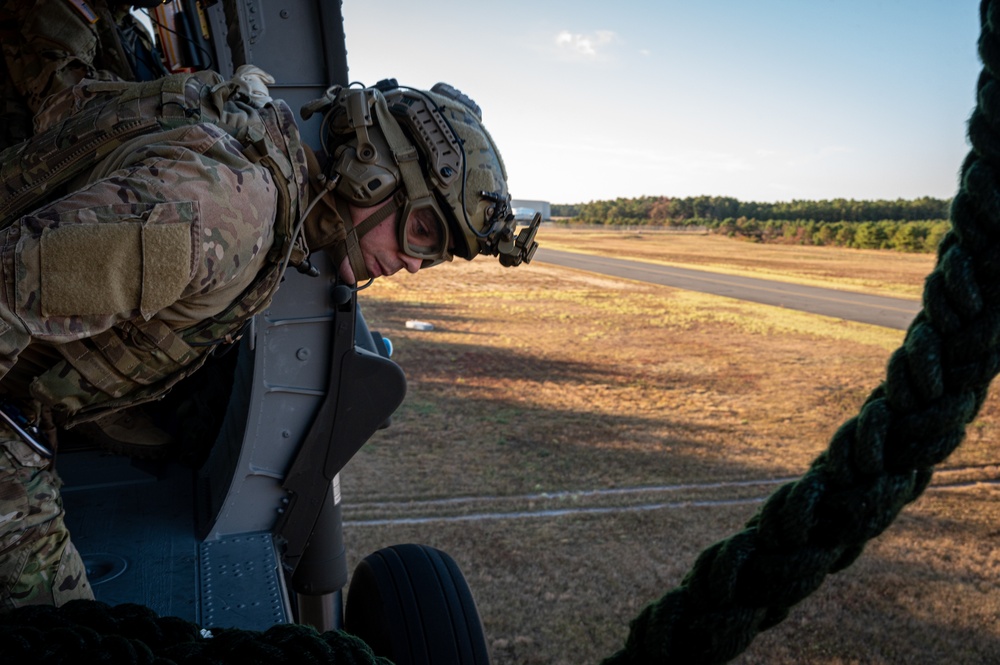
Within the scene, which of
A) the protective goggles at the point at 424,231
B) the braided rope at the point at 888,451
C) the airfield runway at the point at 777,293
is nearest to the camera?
the braided rope at the point at 888,451

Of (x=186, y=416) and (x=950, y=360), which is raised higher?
(x=950, y=360)

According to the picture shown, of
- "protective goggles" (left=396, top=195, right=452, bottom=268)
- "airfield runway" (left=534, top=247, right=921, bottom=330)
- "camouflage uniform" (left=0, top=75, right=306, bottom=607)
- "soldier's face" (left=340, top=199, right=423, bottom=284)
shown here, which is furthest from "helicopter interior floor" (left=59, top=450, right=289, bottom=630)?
"airfield runway" (left=534, top=247, right=921, bottom=330)

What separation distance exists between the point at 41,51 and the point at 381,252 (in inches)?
56.7

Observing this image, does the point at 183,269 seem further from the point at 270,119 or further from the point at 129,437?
the point at 129,437

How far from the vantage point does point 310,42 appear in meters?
2.60

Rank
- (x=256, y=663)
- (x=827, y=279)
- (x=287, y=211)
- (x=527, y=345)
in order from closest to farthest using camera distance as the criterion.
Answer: (x=256, y=663) → (x=287, y=211) → (x=527, y=345) → (x=827, y=279)

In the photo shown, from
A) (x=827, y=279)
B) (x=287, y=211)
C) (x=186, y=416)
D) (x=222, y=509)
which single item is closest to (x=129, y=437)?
(x=186, y=416)

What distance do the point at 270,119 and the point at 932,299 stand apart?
1547mm

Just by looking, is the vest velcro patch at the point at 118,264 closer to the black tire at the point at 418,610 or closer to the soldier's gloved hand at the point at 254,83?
the soldier's gloved hand at the point at 254,83

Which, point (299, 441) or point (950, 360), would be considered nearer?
point (950, 360)

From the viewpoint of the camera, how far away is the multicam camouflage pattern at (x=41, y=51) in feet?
9.38

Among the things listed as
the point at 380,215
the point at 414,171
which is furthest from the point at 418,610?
the point at 414,171

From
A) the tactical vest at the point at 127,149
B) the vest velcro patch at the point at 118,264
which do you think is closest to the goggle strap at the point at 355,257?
→ the tactical vest at the point at 127,149

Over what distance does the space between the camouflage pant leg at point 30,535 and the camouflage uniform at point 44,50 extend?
4.89ft
